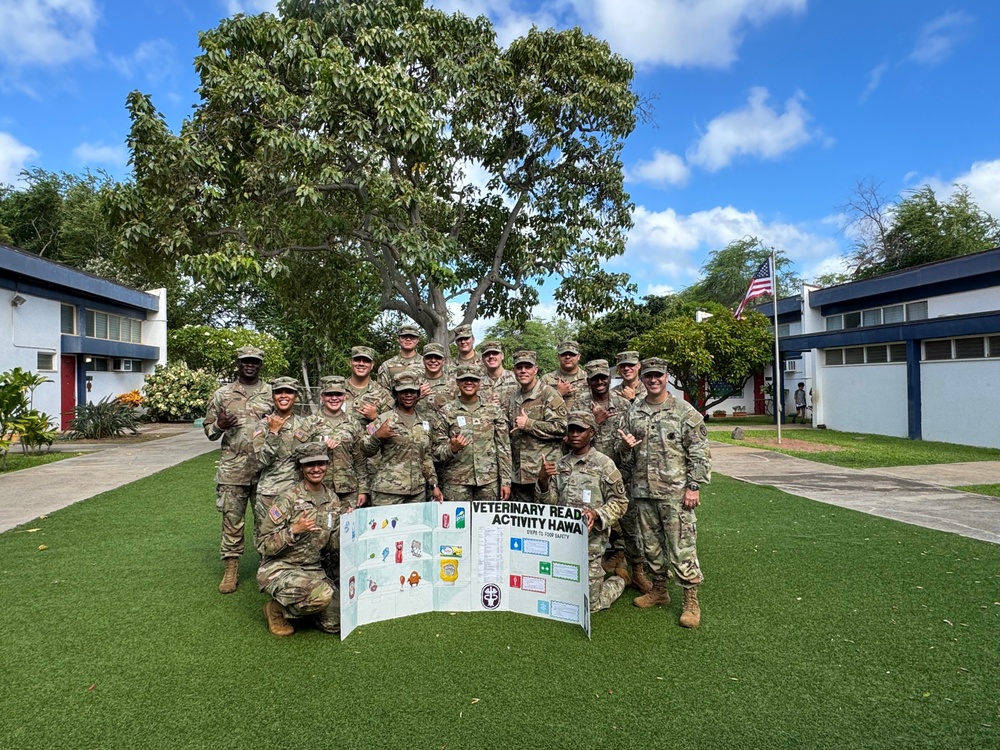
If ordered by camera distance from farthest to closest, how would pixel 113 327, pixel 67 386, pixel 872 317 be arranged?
pixel 113 327
pixel 872 317
pixel 67 386

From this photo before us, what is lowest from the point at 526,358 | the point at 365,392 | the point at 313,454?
the point at 313,454

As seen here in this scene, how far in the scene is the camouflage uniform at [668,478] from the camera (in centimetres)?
456

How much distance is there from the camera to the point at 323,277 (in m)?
14.6

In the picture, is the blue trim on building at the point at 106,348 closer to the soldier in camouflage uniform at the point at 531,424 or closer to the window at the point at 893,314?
the soldier in camouflage uniform at the point at 531,424

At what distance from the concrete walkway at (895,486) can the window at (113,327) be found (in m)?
20.9

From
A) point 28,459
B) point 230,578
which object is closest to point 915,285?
point 230,578

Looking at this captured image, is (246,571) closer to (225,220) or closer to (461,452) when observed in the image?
(461,452)

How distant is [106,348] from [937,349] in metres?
26.2

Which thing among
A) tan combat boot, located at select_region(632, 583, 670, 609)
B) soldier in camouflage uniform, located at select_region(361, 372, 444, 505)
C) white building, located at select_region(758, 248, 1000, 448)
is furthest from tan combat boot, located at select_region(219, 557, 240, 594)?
white building, located at select_region(758, 248, 1000, 448)

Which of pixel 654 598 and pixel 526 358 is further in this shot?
pixel 526 358

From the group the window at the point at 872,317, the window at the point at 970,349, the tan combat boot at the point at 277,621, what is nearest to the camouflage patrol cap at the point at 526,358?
the tan combat boot at the point at 277,621

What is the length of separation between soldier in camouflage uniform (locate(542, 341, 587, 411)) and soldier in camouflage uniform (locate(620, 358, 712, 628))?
1.06 metres

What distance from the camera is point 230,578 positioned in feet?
16.8

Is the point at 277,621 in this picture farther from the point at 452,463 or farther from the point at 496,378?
the point at 496,378
